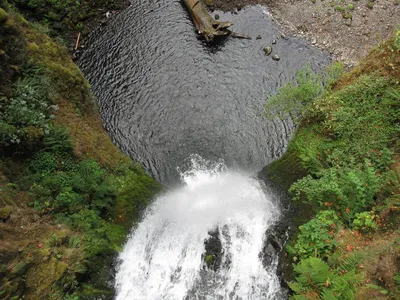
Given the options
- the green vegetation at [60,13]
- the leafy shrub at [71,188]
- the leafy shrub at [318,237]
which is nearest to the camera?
the leafy shrub at [318,237]

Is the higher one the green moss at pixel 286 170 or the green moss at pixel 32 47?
the green moss at pixel 32 47

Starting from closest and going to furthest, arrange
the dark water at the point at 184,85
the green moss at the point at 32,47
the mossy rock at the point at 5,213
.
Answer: the mossy rock at the point at 5,213
the green moss at the point at 32,47
the dark water at the point at 184,85

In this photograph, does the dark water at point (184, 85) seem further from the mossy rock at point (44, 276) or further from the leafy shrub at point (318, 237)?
the mossy rock at point (44, 276)

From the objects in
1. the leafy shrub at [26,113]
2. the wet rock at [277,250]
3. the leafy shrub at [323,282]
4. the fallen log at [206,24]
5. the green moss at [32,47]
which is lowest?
the wet rock at [277,250]

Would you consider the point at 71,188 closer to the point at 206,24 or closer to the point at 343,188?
the point at 343,188

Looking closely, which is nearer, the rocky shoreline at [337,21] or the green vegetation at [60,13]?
the green vegetation at [60,13]

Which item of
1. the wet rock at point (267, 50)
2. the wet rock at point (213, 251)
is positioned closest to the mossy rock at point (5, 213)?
the wet rock at point (213, 251)

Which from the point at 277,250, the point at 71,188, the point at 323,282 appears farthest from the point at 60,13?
the point at 323,282
